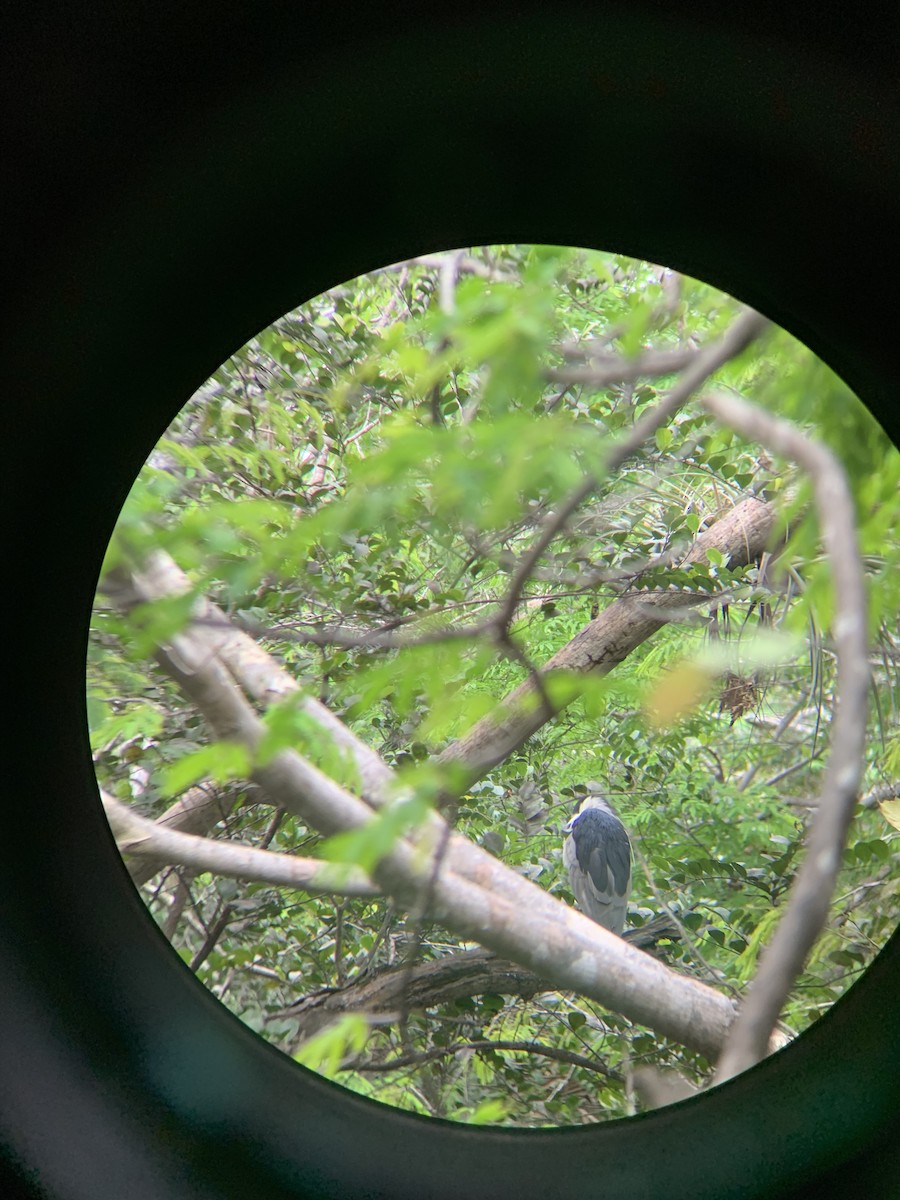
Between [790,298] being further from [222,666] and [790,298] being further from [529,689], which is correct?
[222,666]

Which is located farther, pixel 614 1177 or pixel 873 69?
pixel 614 1177

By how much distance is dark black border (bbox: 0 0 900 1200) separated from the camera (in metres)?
0.81

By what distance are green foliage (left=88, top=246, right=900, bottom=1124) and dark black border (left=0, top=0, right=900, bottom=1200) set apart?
50mm

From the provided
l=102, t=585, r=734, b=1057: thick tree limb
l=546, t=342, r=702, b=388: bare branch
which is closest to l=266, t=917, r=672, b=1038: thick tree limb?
l=102, t=585, r=734, b=1057: thick tree limb

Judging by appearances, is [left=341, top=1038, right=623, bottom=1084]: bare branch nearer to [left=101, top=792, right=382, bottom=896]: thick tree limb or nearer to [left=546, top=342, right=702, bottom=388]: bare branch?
[left=101, top=792, right=382, bottom=896]: thick tree limb

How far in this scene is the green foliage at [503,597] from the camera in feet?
3.19

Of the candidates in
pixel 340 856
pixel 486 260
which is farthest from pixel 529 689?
pixel 486 260

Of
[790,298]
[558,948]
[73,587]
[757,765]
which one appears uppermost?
[790,298]

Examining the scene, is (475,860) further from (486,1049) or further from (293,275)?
(293,275)

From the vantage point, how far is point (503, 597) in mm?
980

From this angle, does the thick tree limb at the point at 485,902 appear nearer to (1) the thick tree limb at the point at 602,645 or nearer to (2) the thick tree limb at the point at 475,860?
(2) the thick tree limb at the point at 475,860

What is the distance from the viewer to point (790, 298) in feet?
3.13

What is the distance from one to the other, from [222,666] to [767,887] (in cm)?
66

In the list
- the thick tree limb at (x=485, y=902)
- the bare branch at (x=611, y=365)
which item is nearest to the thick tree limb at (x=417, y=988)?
the thick tree limb at (x=485, y=902)
